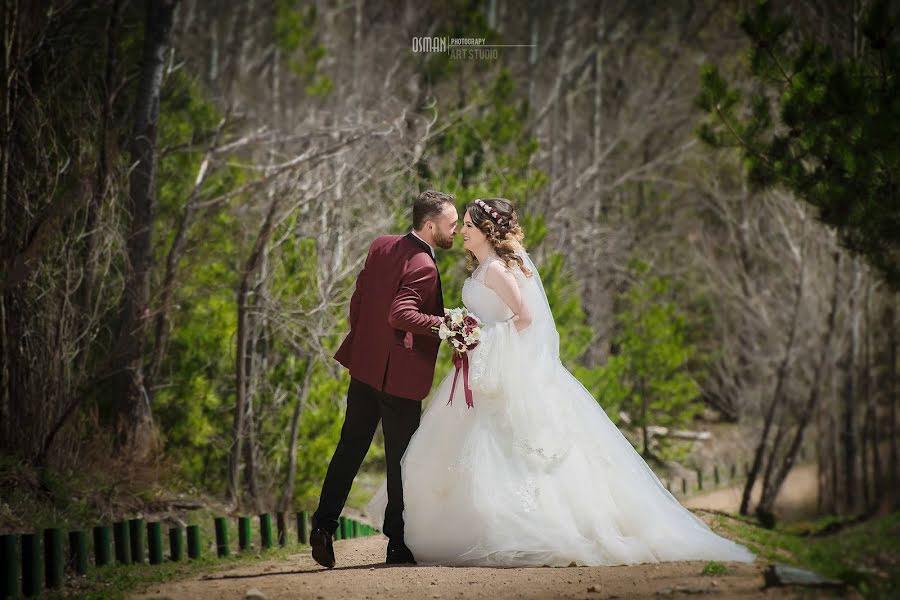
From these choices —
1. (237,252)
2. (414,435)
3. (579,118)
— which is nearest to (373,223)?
(237,252)

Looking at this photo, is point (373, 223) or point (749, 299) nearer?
point (373, 223)

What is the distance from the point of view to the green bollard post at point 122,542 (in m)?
7.77

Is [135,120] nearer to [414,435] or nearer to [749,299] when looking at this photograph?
[414,435]

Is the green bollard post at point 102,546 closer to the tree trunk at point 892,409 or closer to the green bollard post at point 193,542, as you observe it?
the green bollard post at point 193,542

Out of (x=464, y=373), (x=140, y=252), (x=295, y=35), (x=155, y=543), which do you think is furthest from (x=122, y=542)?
(x=295, y=35)

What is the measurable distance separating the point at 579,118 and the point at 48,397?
22114mm

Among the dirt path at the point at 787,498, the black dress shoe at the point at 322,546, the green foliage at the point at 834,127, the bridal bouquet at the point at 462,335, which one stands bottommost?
the dirt path at the point at 787,498

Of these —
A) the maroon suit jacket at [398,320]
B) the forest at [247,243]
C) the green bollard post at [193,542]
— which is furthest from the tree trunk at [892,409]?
the green bollard post at [193,542]

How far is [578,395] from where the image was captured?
6.47m

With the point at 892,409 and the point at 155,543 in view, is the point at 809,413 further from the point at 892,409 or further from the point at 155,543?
the point at 155,543

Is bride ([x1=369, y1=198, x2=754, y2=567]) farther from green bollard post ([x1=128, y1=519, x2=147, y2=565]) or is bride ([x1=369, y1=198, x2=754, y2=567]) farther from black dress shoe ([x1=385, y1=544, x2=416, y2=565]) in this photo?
green bollard post ([x1=128, y1=519, x2=147, y2=565])

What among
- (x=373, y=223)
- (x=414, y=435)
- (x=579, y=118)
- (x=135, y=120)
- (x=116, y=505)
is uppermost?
(x=579, y=118)

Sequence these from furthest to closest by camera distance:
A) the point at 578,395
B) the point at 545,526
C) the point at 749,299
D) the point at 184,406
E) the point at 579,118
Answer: the point at 579,118
the point at 749,299
the point at 184,406
the point at 578,395
the point at 545,526

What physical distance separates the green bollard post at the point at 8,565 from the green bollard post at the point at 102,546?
1.31 metres
